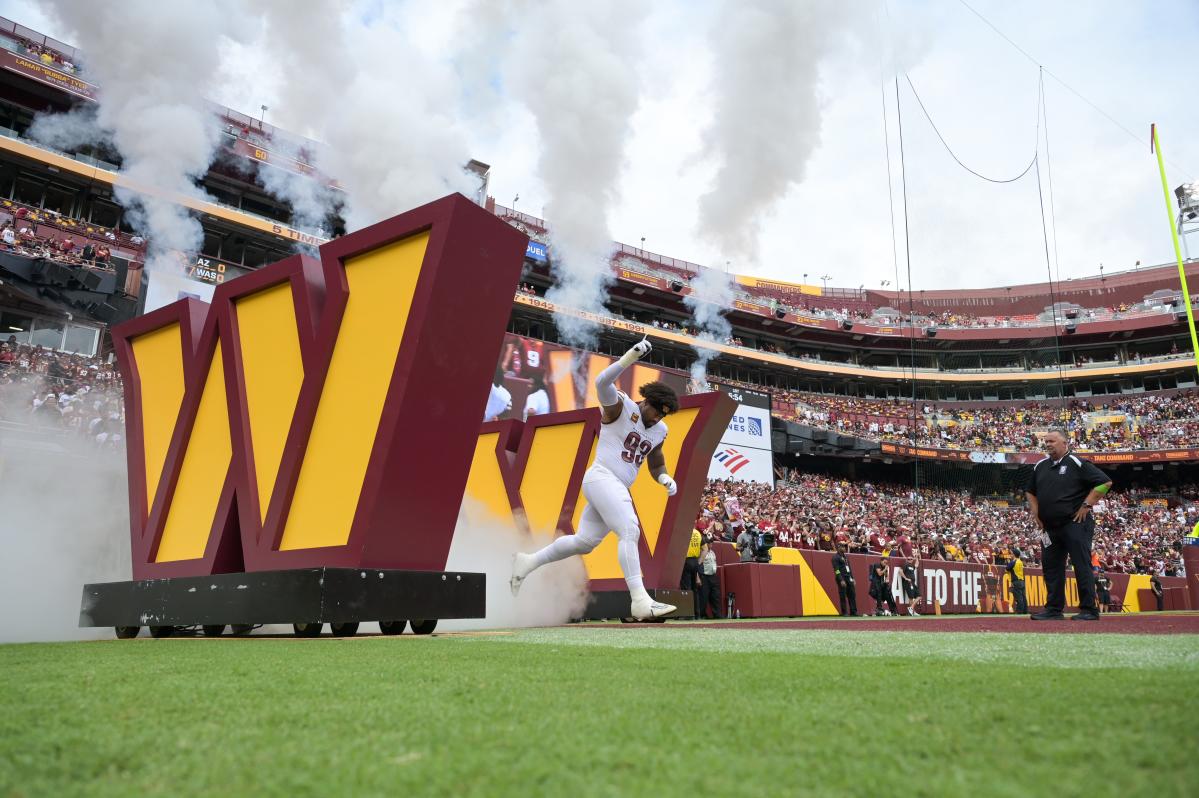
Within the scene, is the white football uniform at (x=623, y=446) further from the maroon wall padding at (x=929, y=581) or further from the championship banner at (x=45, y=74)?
the championship banner at (x=45, y=74)

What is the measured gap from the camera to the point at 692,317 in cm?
4716

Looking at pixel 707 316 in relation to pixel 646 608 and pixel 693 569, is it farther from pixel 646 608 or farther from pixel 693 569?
pixel 646 608

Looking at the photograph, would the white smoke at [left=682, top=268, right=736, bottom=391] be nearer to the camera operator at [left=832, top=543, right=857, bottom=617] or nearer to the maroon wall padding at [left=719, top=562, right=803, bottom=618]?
the camera operator at [left=832, top=543, right=857, bottom=617]

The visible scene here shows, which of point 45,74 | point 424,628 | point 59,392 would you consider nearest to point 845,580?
point 424,628

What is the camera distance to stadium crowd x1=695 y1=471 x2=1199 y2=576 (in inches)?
883

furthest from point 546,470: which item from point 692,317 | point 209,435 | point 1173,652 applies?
point 692,317

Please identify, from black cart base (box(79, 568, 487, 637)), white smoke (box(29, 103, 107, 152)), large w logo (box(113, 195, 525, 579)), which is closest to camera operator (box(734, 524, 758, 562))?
black cart base (box(79, 568, 487, 637))

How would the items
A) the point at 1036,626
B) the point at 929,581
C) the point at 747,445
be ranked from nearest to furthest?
1. the point at 1036,626
2. the point at 929,581
3. the point at 747,445

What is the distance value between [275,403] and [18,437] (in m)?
5.75

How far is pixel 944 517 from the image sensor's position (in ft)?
122

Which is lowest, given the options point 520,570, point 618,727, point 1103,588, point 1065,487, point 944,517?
point 1103,588

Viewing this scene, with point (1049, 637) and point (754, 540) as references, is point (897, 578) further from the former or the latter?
point (1049, 637)

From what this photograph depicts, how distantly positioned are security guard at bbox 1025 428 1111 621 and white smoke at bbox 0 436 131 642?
9.83 metres

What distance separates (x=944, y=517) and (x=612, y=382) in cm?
3592
